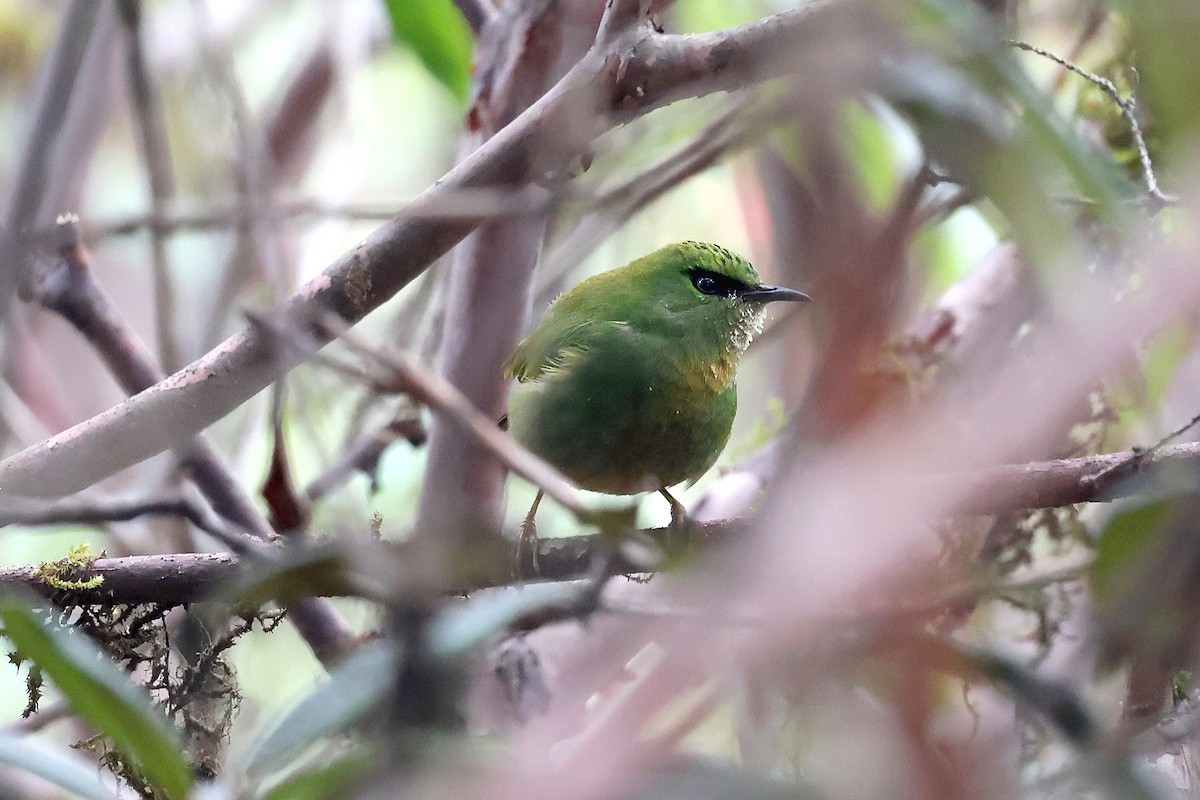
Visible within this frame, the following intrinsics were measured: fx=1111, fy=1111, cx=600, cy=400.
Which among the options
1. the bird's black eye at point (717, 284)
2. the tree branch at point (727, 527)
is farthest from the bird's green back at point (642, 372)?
the tree branch at point (727, 527)

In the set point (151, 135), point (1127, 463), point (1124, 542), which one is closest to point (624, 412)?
point (1127, 463)

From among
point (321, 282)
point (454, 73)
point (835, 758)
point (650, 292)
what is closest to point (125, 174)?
point (454, 73)

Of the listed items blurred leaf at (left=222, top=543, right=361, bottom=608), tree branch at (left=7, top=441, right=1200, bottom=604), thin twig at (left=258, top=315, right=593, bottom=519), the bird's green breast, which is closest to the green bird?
the bird's green breast

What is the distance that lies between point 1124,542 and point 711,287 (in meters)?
2.51

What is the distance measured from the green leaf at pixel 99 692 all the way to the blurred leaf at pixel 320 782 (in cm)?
16

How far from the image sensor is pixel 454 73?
3.88m

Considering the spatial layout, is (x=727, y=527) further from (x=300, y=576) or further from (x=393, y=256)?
(x=300, y=576)

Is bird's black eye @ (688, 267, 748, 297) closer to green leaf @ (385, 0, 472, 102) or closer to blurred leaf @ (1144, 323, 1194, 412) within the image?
green leaf @ (385, 0, 472, 102)

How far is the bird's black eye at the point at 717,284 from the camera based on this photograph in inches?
146

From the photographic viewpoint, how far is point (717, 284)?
12.2 ft

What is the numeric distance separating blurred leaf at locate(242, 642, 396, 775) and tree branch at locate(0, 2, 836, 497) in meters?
1.00

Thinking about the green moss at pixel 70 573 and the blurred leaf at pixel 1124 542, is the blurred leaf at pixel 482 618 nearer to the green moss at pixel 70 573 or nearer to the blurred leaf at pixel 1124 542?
the blurred leaf at pixel 1124 542

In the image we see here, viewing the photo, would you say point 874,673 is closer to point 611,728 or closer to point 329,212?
point 611,728

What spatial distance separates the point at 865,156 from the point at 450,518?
2321 millimetres
